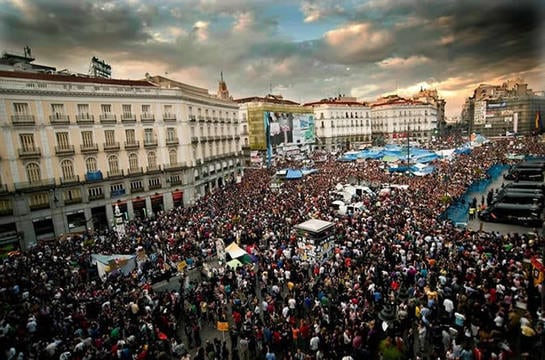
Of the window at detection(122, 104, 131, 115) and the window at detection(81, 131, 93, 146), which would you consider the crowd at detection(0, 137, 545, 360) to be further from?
the window at detection(122, 104, 131, 115)

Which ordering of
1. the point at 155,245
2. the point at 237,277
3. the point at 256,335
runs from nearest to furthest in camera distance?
the point at 256,335 < the point at 237,277 < the point at 155,245

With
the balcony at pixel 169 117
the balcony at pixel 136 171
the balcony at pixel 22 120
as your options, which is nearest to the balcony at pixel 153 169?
the balcony at pixel 136 171

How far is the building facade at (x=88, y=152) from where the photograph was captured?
2661 centimetres

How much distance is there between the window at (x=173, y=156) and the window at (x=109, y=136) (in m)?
6.09

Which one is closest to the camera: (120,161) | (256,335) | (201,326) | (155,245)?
(256,335)

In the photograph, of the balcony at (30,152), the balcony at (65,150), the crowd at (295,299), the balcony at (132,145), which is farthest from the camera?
the balcony at (132,145)

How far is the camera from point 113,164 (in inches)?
1251

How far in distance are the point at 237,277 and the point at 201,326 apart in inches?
121

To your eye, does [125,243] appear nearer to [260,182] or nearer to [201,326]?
[201,326]

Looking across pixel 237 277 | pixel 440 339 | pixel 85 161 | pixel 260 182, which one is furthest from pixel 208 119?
pixel 440 339

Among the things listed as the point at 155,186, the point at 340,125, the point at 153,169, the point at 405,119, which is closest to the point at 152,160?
the point at 153,169

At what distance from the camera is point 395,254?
15.9 metres

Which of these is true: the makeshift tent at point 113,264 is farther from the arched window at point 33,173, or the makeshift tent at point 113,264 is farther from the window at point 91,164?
the window at point 91,164

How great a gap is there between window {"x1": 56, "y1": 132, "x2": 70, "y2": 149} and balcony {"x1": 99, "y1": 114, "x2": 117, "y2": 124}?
3.45 meters
